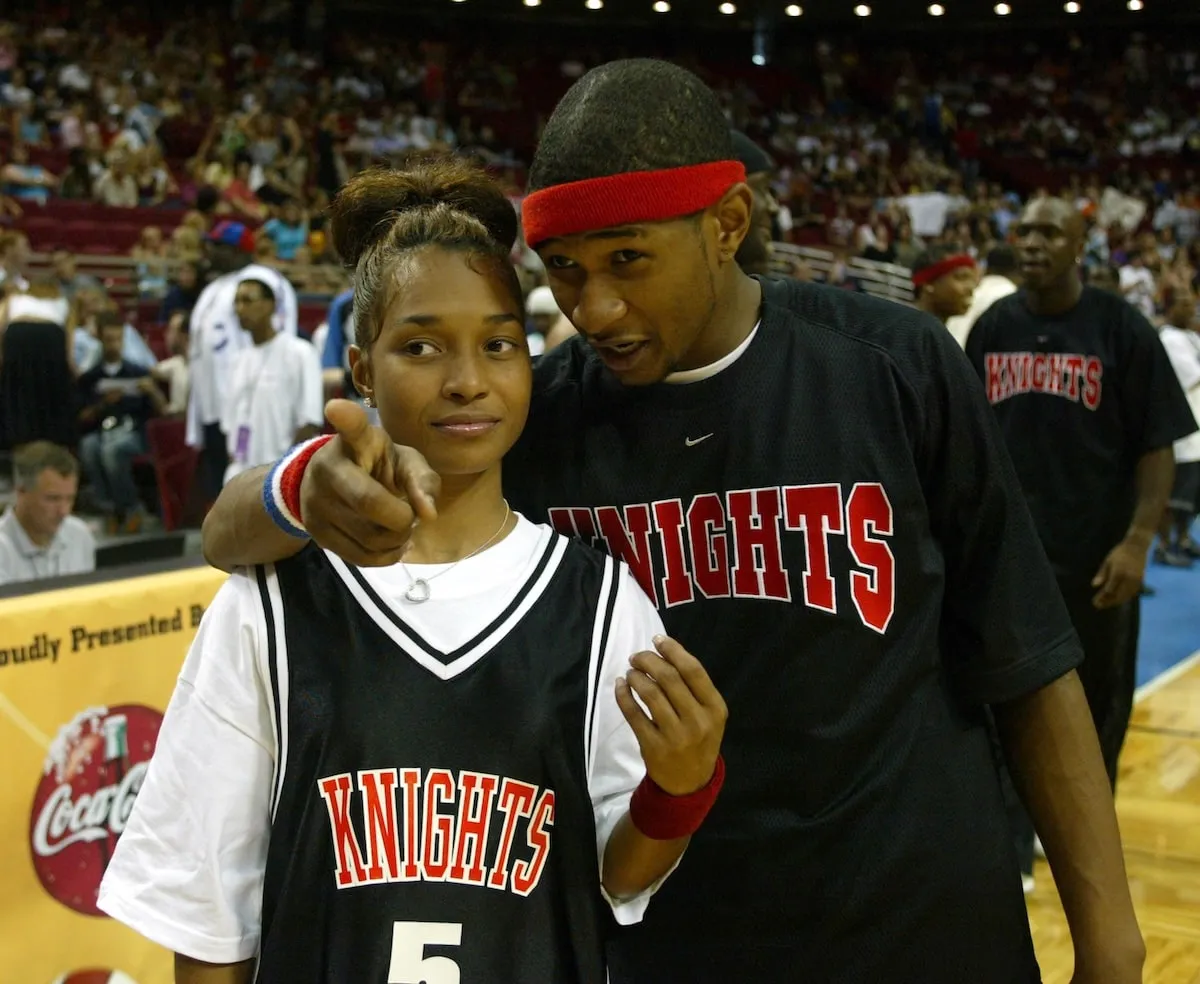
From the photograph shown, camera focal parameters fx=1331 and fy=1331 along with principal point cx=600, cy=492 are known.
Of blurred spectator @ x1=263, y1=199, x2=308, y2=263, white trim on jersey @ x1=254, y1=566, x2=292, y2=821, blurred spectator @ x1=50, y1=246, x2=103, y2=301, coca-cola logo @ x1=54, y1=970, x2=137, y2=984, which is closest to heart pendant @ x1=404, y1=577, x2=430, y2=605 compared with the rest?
white trim on jersey @ x1=254, y1=566, x2=292, y2=821

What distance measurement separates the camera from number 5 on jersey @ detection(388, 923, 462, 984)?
1348 millimetres

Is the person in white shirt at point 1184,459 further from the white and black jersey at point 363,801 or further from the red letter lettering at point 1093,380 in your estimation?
the white and black jersey at point 363,801

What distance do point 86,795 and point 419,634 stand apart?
1715mm

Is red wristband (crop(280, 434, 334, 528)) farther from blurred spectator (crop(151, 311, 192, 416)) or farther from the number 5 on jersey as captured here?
blurred spectator (crop(151, 311, 192, 416))

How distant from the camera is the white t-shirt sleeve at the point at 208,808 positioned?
4.48 feet

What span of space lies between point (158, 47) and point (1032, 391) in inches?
594

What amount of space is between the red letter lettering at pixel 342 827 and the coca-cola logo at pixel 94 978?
70.3 inches

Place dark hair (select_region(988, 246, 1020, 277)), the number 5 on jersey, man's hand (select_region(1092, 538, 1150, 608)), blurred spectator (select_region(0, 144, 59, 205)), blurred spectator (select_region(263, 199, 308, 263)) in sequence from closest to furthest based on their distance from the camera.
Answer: the number 5 on jersey, man's hand (select_region(1092, 538, 1150, 608)), dark hair (select_region(988, 246, 1020, 277)), blurred spectator (select_region(263, 199, 308, 263)), blurred spectator (select_region(0, 144, 59, 205))

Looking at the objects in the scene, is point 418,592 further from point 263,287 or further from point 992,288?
point 263,287

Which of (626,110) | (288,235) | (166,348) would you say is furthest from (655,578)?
(288,235)

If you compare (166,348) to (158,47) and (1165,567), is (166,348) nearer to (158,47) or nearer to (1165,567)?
(1165,567)

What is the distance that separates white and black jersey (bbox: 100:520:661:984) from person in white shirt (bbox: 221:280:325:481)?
206 inches

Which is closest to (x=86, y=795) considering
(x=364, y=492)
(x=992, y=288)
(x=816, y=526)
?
(x=816, y=526)

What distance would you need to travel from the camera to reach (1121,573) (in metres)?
3.90
